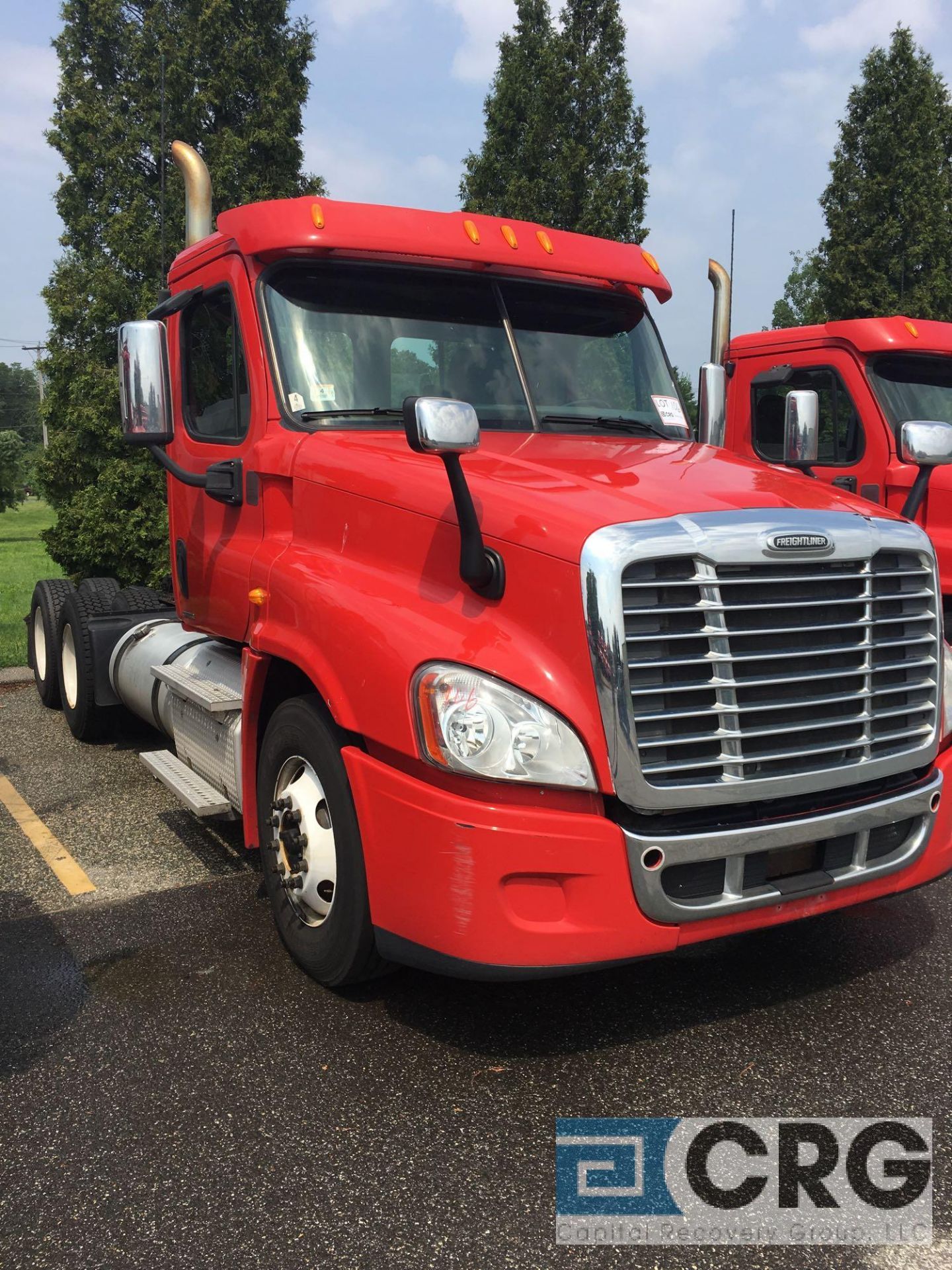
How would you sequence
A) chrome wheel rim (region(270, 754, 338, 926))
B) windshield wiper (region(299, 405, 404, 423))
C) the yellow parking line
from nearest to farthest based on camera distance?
chrome wheel rim (region(270, 754, 338, 926))
windshield wiper (region(299, 405, 404, 423))
the yellow parking line

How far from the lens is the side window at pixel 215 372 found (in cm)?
440

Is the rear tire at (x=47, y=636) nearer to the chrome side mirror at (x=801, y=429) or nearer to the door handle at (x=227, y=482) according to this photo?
the door handle at (x=227, y=482)

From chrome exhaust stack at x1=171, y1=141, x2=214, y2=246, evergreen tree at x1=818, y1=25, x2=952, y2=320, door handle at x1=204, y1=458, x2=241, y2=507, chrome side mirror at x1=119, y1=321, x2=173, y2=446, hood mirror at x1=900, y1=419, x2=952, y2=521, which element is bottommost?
door handle at x1=204, y1=458, x2=241, y2=507

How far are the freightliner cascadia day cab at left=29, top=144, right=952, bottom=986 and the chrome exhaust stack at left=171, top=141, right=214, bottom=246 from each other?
2.76ft

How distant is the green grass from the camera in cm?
1134

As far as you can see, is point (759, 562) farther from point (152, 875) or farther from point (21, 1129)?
point (152, 875)

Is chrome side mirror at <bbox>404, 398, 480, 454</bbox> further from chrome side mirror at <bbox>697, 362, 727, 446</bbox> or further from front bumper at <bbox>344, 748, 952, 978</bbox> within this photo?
chrome side mirror at <bbox>697, 362, 727, 446</bbox>

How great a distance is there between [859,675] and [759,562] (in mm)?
550

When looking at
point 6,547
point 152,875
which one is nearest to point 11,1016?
point 152,875

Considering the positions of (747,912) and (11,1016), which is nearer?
(747,912)

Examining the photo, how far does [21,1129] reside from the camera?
2.99 metres

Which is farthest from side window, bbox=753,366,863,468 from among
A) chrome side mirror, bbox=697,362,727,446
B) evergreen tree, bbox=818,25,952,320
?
evergreen tree, bbox=818,25,952,320

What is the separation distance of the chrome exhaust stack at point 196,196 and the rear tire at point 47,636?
3039mm

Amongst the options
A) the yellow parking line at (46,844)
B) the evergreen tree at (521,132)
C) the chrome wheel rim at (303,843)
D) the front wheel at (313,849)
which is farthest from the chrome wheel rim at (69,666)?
the evergreen tree at (521,132)
